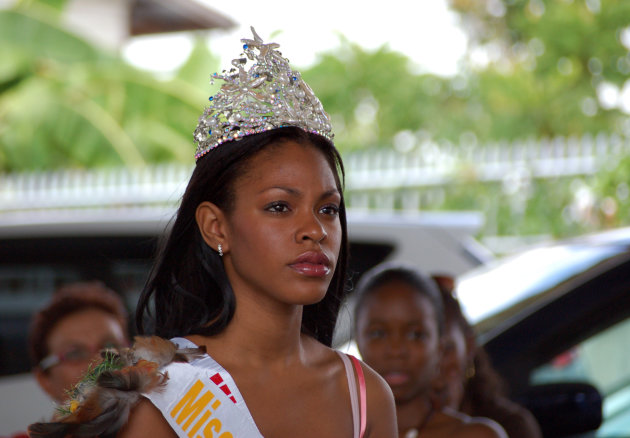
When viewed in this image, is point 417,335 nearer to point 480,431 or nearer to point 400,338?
point 400,338

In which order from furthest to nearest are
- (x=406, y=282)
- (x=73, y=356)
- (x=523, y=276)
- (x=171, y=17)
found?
(x=171, y=17)
(x=523, y=276)
(x=73, y=356)
(x=406, y=282)

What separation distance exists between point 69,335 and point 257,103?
1587mm

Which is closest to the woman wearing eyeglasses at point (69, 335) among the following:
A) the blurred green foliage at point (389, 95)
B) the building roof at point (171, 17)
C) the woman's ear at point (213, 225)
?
Result: the woman's ear at point (213, 225)

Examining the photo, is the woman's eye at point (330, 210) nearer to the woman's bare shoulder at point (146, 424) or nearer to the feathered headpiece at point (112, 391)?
the feathered headpiece at point (112, 391)

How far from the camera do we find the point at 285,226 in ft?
5.79

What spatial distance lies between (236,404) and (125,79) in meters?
10.5

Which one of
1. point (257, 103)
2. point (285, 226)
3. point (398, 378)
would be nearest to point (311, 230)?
point (285, 226)

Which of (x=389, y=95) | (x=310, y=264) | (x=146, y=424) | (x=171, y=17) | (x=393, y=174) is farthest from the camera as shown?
(x=171, y=17)

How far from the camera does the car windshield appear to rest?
3.48m

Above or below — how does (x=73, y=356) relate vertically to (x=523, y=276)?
below

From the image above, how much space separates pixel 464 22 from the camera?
14133 millimetres

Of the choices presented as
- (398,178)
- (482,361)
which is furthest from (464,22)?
(482,361)

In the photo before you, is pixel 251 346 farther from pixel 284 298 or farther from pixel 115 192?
pixel 115 192

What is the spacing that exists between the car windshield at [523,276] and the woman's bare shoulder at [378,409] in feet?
5.38
